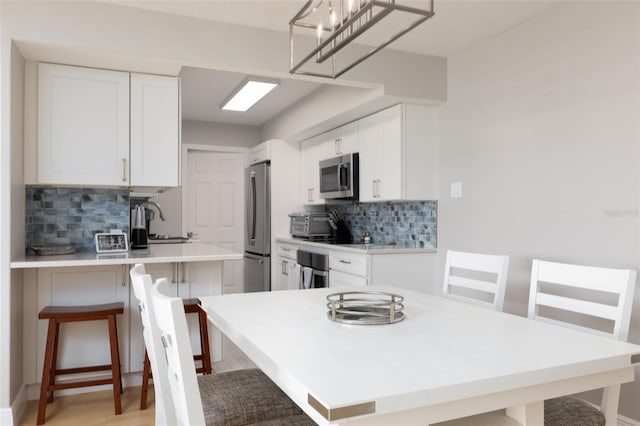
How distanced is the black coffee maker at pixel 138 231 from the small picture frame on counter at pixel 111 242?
11.1 inches

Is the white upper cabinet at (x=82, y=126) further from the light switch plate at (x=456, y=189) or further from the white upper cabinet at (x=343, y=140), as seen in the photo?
the light switch plate at (x=456, y=189)

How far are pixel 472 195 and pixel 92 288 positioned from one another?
8.74 feet

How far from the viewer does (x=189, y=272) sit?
313 cm

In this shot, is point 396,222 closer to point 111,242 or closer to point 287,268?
point 287,268

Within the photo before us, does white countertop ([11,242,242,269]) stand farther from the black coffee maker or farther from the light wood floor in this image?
the light wood floor

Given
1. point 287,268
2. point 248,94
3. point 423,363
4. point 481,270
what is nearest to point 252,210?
point 287,268

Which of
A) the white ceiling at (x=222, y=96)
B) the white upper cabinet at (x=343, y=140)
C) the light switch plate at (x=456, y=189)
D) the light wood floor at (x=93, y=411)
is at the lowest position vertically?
the light wood floor at (x=93, y=411)

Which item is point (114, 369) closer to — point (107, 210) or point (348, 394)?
point (107, 210)

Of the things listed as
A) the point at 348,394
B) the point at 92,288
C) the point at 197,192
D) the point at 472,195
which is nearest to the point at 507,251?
the point at 472,195

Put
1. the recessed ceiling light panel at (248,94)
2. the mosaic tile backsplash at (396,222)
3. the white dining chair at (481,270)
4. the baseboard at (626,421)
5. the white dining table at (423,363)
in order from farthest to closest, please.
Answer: the recessed ceiling light panel at (248,94) < the mosaic tile backsplash at (396,222) < the baseboard at (626,421) < the white dining chair at (481,270) < the white dining table at (423,363)

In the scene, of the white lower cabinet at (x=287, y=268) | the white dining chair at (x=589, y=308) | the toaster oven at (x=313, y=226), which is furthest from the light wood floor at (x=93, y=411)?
the toaster oven at (x=313, y=226)

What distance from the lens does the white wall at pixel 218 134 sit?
241 inches

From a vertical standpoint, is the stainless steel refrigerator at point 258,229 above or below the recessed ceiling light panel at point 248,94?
below

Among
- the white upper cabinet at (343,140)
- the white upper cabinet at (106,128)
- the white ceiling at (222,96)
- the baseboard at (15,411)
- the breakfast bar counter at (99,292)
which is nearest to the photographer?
the baseboard at (15,411)
